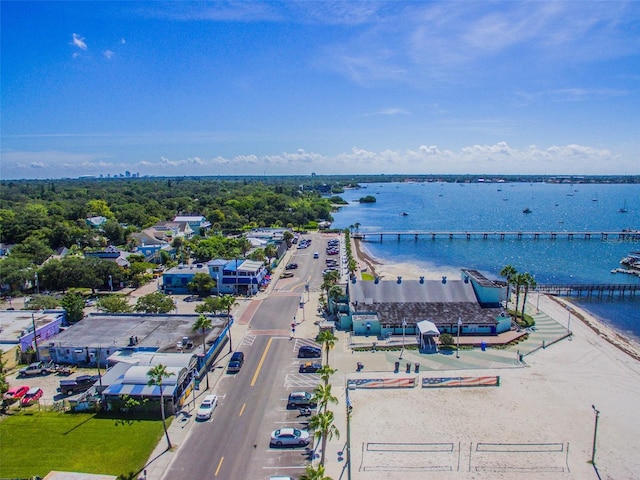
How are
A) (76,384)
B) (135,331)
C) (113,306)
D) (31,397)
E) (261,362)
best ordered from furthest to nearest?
1. (113,306)
2. (135,331)
3. (261,362)
4. (76,384)
5. (31,397)

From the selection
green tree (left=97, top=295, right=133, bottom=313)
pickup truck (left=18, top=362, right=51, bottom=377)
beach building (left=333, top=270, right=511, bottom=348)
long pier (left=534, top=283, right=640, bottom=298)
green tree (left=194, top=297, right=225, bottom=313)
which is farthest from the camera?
long pier (left=534, top=283, right=640, bottom=298)

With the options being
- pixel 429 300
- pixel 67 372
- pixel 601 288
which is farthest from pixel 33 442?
pixel 601 288

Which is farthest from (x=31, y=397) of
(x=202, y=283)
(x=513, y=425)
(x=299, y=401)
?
(x=513, y=425)

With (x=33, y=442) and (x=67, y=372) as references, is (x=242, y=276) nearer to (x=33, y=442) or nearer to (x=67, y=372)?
(x=67, y=372)

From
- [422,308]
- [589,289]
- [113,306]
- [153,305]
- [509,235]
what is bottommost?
[509,235]

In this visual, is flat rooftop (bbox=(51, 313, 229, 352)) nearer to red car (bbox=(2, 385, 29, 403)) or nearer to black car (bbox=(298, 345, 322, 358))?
red car (bbox=(2, 385, 29, 403))

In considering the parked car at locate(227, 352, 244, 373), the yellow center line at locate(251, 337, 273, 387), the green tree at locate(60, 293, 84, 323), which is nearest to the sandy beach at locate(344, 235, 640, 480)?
the yellow center line at locate(251, 337, 273, 387)

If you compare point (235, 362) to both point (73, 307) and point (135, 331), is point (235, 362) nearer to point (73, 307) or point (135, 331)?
point (135, 331)
